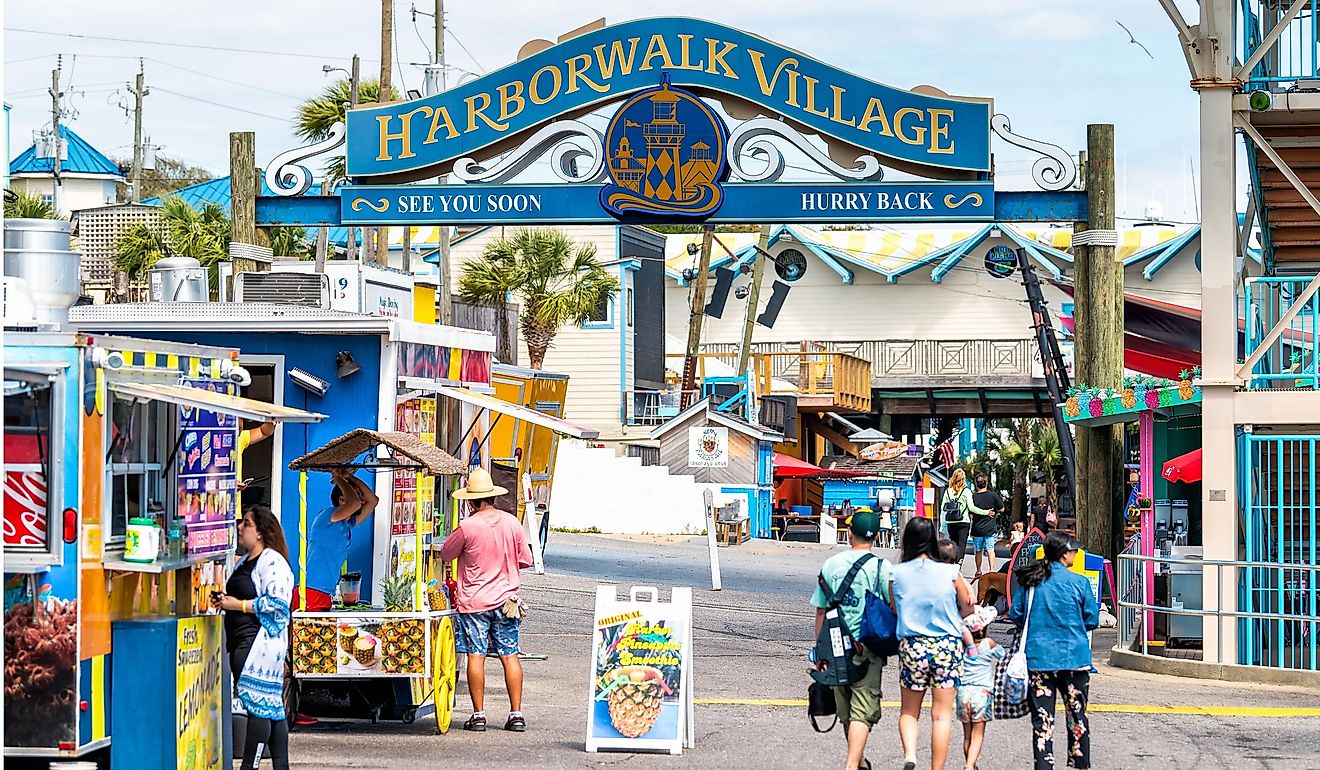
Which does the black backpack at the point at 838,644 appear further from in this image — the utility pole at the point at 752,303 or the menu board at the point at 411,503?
the utility pole at the point at 752,303

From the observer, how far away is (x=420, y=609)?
12445mm

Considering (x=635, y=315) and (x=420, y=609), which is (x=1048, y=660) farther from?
(x=635, y=315)

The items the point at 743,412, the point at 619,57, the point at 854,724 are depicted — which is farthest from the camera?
the point at 743,412

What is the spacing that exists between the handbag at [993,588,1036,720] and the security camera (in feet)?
16.6

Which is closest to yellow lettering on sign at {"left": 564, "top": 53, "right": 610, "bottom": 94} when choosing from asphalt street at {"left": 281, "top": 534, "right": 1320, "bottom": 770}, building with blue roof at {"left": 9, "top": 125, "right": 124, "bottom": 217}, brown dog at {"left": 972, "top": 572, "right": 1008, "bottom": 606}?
asphalt street at {"left": 281, "top": 534, "right": 1320, "bottom": 770}

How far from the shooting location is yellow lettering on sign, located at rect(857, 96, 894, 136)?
16.6 metres

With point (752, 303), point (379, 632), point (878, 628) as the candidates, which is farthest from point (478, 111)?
point (752, 303)

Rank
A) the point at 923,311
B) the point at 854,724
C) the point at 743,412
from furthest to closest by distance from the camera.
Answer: the point at 923,311
the point at 743,412
the point at 854,724

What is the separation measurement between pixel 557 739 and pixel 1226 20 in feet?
29.3

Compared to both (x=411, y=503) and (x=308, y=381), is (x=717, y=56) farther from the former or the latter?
(x=308, y=381)

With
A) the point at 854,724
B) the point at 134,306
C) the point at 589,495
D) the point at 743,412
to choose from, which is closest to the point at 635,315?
the point at 743,412

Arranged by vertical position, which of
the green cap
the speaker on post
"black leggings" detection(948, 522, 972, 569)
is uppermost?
the speaker on post

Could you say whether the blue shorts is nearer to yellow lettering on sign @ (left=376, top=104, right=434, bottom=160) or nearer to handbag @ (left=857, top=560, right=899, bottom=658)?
handbag @ (left=857, top=560, right=899, bottom=658)

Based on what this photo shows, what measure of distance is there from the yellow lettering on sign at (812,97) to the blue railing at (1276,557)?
16.1 ft
